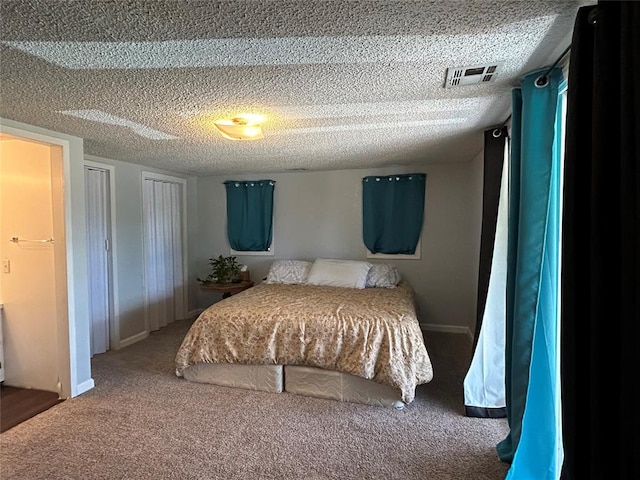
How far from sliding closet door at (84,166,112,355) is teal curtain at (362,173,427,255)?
2.99 m

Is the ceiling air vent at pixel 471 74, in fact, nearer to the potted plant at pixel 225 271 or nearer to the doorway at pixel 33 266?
the doorway at pixel 33 266

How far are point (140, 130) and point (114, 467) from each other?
2186 millimetres

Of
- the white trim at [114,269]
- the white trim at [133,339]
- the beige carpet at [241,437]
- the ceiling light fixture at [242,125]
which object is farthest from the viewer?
the white trim at [133,339]

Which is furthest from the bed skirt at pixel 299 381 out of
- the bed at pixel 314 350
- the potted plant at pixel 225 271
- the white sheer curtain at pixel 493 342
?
the potted plant at pixel 225 271

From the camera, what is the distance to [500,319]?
2.39 meters

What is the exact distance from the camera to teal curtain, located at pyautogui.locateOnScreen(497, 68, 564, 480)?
1.63m

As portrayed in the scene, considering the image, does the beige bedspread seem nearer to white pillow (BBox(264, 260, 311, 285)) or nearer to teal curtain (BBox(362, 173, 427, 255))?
white pillow (BBox(264, 260, 311, 285))

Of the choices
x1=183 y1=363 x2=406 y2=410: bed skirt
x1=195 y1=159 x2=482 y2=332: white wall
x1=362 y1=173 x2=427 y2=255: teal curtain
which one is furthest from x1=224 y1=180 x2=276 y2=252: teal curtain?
x1=183 y1=363 x2=406 y2=410: bed skirt

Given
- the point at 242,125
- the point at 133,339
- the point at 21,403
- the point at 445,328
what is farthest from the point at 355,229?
the point at 21,403

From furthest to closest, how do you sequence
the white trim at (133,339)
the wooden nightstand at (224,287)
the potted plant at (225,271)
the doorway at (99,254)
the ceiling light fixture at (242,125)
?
1. the potted plant at (225,271)
2. the wooden nightstand at (224,287)
3. the white trim at (133,339)
4. the doorway at (99,254)
5. the ceiling light fixture at (242,125)

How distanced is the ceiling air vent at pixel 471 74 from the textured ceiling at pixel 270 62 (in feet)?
0.12

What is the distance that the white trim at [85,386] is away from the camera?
277 centimetres

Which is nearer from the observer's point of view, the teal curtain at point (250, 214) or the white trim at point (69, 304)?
the white trim at point (69, 304)

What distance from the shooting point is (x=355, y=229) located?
4.61 m
